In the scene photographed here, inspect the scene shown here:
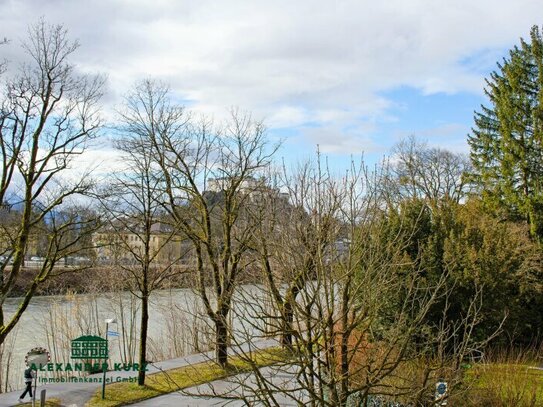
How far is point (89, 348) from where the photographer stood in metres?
16.2

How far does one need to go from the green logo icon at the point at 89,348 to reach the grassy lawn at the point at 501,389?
10894mm

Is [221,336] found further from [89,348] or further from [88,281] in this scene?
[88,281]

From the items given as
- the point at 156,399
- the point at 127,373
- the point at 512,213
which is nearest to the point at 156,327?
the point at 127,373

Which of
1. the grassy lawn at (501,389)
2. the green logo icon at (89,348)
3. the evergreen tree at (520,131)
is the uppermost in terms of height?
the evergreen tree at (520,131)

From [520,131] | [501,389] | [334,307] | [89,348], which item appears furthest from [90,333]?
[520,131]

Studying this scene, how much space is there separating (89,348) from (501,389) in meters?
11.9

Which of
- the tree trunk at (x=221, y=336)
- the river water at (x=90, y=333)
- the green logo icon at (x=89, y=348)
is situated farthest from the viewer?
the river water at (x=90, y=333)

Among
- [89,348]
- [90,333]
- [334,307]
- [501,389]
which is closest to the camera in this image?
[334,307]

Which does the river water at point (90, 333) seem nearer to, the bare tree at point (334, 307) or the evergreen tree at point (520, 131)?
the bare tree at point (334, 307)

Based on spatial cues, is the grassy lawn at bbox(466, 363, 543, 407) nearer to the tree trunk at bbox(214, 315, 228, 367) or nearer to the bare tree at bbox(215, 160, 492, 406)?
the bare tree at bbox(215, 160, 492, 406)

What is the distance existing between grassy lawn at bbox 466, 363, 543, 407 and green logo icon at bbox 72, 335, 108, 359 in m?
10.9

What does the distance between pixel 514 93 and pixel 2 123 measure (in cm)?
1947

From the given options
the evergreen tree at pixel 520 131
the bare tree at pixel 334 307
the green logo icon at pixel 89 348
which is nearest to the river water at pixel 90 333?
the green logo icon at pixel 89 348

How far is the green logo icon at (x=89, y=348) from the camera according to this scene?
53.1 feet
